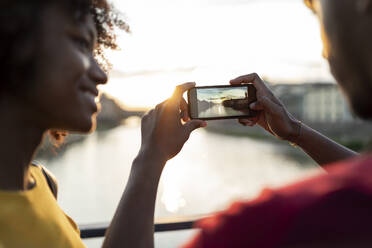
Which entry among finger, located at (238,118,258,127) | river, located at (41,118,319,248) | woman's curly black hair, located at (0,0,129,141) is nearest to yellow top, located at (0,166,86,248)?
woman's curly black hair, located at (0,0,129,141)

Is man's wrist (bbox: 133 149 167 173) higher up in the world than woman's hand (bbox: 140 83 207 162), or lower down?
lower down

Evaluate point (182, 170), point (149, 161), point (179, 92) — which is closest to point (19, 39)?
point (149, 161)

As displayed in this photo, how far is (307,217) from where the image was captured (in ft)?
1.04

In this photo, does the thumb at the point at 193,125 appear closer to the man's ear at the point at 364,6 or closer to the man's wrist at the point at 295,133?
the man's wrist at the point at 295,133

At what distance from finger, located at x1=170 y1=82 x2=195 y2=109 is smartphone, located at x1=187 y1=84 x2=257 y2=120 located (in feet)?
0.12

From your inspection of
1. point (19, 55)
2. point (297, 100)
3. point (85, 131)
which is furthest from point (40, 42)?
point (297, 100)

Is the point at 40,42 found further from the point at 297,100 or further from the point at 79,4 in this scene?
the point at 297,100

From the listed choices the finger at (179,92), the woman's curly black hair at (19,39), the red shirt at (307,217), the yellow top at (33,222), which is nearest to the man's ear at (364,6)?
the red shirt at (307,217)

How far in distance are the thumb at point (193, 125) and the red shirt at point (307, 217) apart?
2.41 ft

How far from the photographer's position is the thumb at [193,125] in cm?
107

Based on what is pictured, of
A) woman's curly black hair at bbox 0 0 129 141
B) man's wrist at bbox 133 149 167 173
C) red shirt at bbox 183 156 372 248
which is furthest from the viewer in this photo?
man's wrist at bbox 133 149 167 173

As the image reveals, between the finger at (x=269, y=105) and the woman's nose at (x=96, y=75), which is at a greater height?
the woman's nose at (x=96, y=75)

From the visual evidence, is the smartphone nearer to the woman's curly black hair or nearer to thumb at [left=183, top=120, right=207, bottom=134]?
thumb at [left=183, top=120, right=207, bottom=134]

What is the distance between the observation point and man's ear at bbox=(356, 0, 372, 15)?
14.6 inches
